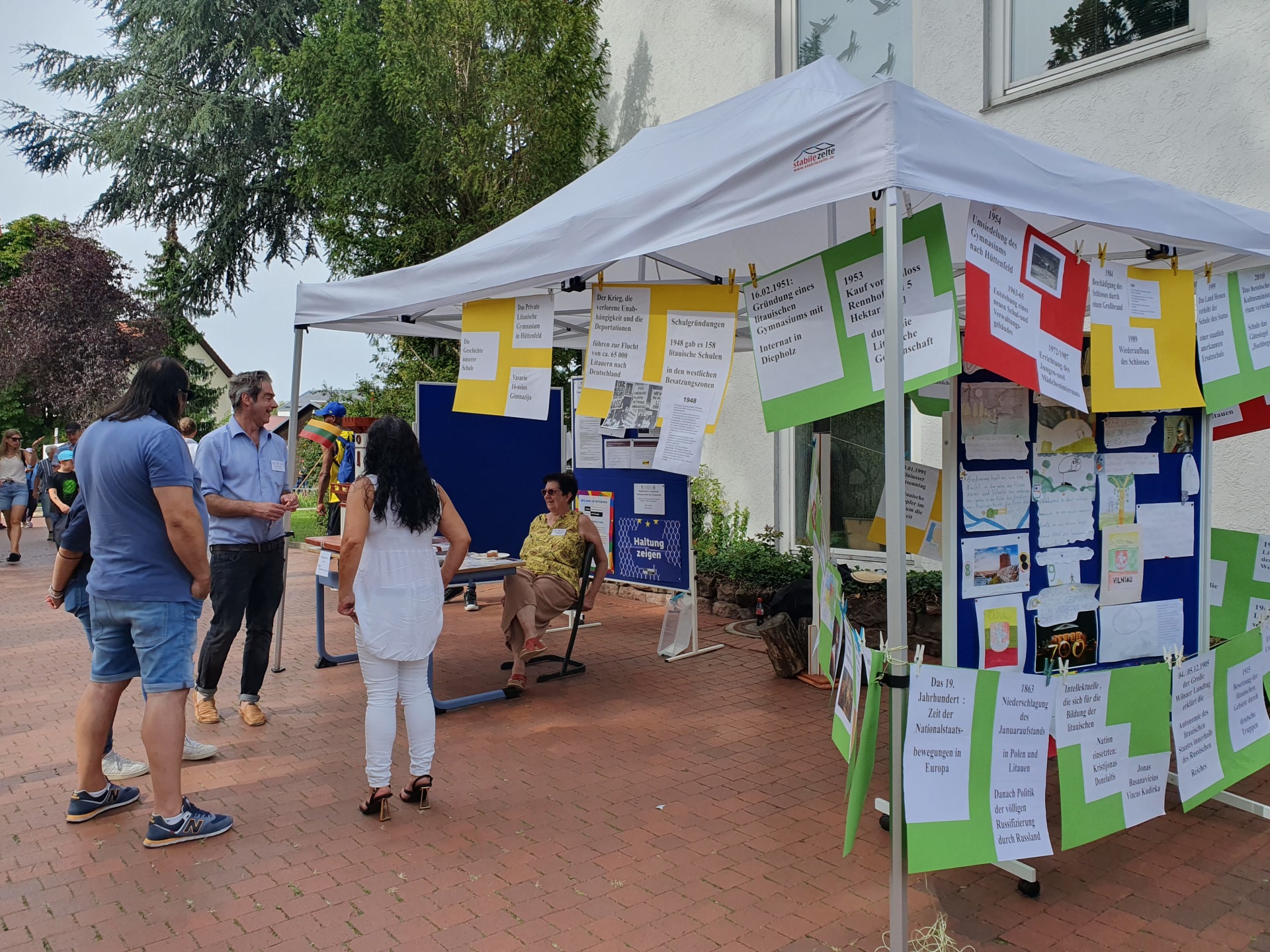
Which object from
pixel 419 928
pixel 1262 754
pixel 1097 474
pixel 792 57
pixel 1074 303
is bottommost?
pixel 419 928

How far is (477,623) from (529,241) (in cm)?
471

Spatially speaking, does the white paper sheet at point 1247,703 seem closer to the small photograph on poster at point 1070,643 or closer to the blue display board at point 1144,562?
the blue display board at point 1144,562

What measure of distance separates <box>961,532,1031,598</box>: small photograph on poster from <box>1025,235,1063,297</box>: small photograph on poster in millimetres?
931

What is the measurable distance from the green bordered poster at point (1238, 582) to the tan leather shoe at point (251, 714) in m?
5.02

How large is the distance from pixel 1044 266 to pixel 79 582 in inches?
166

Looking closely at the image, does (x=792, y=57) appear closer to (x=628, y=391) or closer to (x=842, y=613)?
(x=628, y=391)

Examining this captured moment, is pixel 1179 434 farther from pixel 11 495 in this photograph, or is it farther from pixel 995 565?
pixel 11 495

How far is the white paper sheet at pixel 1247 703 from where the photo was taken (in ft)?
12.9

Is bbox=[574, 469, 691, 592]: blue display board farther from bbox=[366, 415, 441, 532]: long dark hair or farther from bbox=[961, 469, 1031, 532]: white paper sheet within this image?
bbox=[961, 469, 1031, 532]: white paper sheet

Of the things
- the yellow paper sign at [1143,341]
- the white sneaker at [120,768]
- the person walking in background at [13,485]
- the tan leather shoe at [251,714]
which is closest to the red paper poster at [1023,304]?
the yellow paper sign at [1143,341]

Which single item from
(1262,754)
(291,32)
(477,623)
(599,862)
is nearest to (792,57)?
(477,623)

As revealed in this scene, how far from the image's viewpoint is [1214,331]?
3.97m

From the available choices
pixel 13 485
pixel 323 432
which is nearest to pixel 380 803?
pixel 323 432

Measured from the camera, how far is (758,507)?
960 cm
